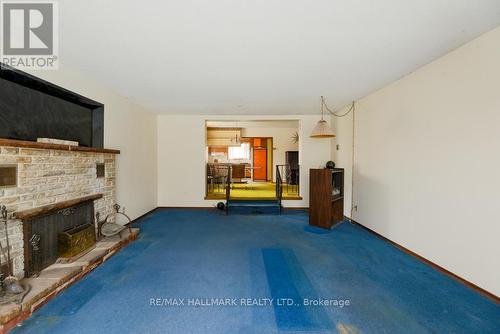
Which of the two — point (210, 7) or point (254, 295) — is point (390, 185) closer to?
point (254, 295)

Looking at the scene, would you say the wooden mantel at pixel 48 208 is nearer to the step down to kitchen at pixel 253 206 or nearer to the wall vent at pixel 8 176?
the wall vent at pixel 8 176

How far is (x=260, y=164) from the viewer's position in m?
11.1

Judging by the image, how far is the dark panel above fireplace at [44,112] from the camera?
2.32 metres

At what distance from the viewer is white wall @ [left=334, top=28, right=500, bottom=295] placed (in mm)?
2182

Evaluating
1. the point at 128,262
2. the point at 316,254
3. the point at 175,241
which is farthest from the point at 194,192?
the point at 316,254

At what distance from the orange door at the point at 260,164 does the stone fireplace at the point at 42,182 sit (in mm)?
8011

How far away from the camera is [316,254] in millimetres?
3168

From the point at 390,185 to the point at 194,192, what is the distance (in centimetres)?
474

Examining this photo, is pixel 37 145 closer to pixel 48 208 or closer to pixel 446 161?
pixel 48 208

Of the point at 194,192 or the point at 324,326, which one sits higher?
the point at 194,192

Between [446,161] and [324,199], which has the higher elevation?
[446,161]
